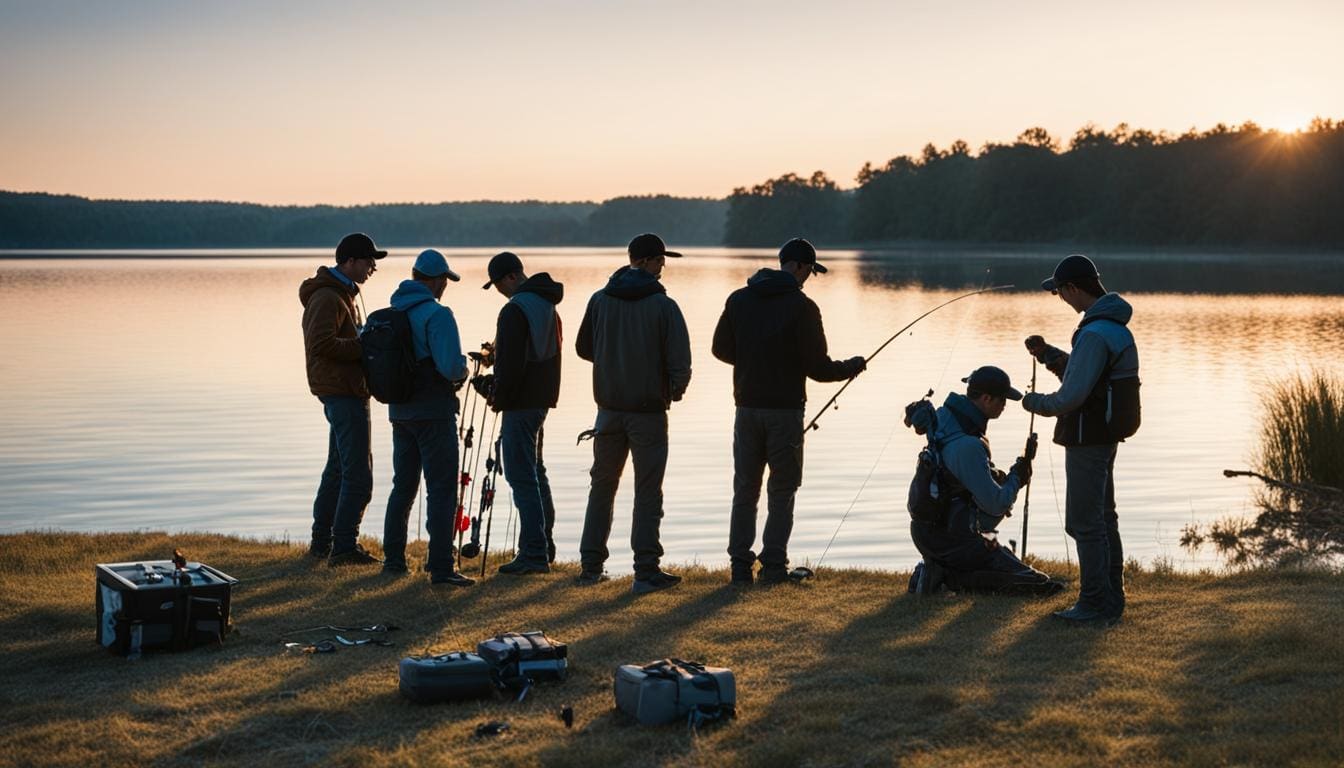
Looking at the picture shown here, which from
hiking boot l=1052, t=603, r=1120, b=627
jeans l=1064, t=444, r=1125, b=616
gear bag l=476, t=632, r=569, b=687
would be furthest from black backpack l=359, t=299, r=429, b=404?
hiking boot l=1052, t=603, r=1120, b=627

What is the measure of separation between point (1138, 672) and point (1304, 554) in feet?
20.5

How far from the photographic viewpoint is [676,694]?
5.59 m

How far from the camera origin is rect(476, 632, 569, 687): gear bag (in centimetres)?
610

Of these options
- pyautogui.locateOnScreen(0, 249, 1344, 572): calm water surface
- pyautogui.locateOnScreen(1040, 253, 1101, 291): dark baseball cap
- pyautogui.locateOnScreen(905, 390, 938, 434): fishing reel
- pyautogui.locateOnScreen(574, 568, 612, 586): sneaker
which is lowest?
pyautogui.locateOnScreen(0, 249, 1344, 572): calm water surface

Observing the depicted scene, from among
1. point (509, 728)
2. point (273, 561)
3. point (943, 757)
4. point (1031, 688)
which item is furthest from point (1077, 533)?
point (273, 561)

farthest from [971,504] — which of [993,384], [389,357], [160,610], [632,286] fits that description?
[160,610]

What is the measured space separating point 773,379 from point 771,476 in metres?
0.59

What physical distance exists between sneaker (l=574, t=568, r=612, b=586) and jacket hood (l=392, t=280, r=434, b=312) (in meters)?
1.87

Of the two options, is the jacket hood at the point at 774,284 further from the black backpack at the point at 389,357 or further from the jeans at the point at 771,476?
the black backpack at the point at 389,357

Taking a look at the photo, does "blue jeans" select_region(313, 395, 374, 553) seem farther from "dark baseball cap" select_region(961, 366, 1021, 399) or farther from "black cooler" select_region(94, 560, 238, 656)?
"dark baseball cap" select_region(961, 366, 1021, 399)

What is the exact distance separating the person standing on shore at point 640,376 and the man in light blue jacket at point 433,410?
0.80 m

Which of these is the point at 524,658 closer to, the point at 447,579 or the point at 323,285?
the point at 447,579

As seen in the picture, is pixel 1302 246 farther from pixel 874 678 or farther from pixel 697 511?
pixel 874 678

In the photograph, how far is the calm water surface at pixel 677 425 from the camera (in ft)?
44.4
